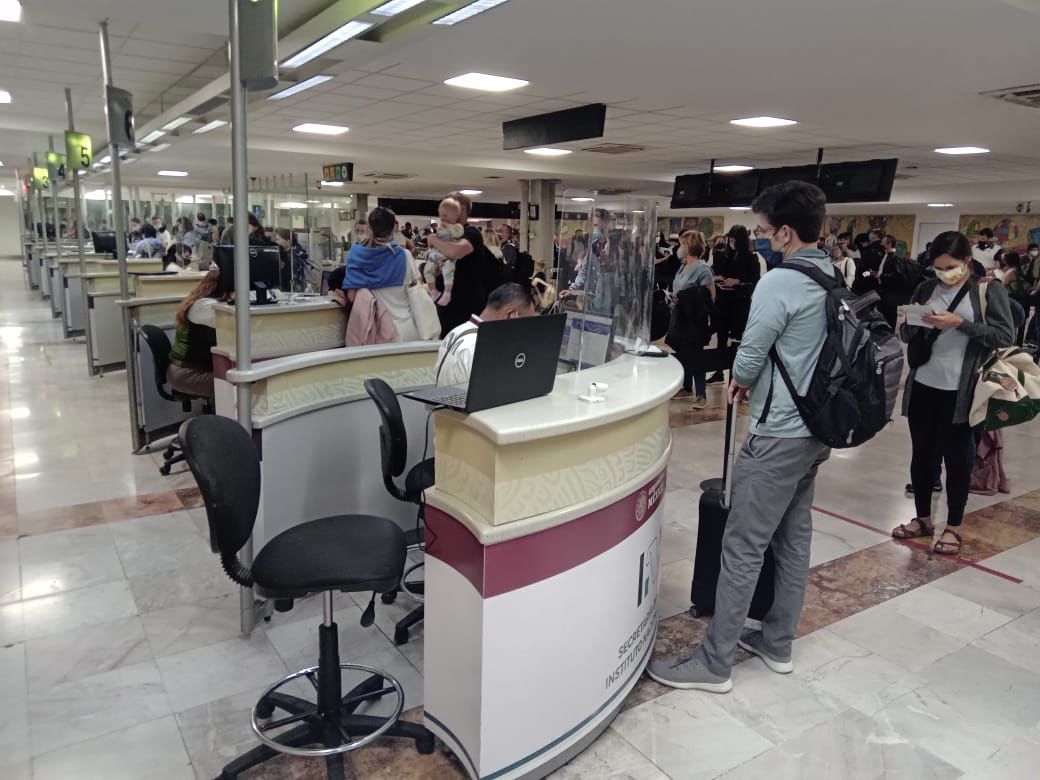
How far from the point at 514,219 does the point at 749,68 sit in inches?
698

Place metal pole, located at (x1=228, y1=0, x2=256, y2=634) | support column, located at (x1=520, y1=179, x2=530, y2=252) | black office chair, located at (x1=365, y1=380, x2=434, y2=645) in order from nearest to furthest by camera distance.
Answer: metal pole, located at (x1=228, y1=0, x2=256, y2=634), black office chair, located at (x1=365, y1=380, x2=434, y2=645), support column, located at (x1=520, y1=179, x2=530, y2=252)

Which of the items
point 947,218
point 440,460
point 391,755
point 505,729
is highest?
point 947,218

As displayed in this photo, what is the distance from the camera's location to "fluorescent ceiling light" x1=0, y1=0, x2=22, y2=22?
4420 mm

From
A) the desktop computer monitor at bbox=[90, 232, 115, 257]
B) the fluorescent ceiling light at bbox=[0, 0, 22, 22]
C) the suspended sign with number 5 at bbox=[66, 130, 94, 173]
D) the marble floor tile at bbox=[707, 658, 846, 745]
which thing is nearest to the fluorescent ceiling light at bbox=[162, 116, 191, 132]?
the fluorescent ceiling light at bbox=[0, 0, 22, 22]

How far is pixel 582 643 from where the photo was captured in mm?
2086

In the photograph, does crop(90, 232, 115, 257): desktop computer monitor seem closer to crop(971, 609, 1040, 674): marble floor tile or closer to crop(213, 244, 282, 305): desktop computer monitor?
crop(213, 244, 282, 305): desktop computer monitor

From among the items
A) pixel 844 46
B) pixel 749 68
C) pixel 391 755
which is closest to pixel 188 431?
pixel 391 755

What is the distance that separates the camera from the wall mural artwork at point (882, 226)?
66.9ft

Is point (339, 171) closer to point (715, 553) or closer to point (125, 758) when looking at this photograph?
point (715, 553)

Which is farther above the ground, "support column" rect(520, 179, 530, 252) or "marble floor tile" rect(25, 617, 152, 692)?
"support column" rect(520, 179, 530, 252)

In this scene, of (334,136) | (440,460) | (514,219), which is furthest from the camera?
(514,219)

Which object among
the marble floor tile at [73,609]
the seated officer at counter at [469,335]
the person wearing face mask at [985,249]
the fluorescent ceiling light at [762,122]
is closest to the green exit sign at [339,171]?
the fluorescent ceiling light at [762,122]

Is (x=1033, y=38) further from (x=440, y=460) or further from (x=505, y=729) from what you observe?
(x=505, y=729)

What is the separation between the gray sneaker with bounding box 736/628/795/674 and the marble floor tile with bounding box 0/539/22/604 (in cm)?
289
